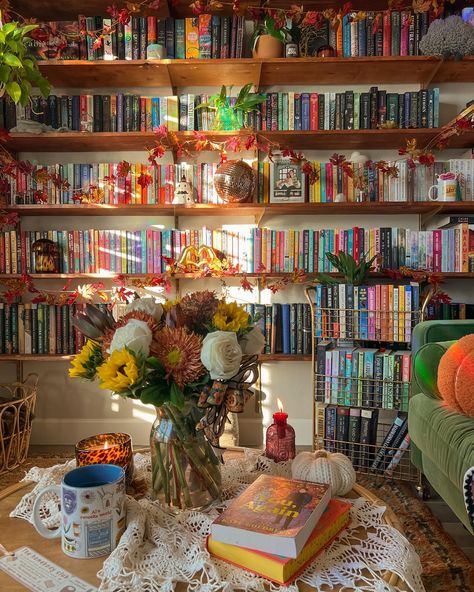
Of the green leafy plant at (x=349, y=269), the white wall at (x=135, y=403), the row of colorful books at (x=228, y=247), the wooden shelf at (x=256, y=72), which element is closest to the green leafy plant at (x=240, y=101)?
the wooden shelf at (x=256, y=72)

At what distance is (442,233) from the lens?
8.60ft

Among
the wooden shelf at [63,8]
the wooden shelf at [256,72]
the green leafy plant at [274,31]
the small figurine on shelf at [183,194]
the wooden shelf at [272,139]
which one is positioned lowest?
the small figurine on shelf at [183,194]

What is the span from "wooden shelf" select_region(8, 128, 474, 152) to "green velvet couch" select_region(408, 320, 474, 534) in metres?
1.13

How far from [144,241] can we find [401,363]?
1439 millimetres

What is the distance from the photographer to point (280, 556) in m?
0.74

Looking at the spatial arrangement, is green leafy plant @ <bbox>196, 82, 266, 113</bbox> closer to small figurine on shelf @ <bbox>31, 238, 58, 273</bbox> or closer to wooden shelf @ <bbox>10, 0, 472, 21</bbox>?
wooden shelf @ <bbox>10, 0, 472, 21</bbox>

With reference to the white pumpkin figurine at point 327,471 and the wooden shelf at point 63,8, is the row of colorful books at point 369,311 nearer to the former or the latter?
the white pumpkin figurine at point 327,471

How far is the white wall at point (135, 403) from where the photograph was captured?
288 cm

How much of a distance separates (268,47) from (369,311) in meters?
1.42

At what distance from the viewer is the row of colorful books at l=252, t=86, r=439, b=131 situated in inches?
105

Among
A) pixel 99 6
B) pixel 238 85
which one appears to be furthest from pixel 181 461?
pixel 99 6

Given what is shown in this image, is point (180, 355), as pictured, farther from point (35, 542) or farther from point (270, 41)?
point (270, 41)

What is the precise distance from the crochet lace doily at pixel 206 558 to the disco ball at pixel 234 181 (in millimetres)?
1881

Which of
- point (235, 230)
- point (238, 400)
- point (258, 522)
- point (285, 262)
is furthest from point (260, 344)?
point (235, 230)
